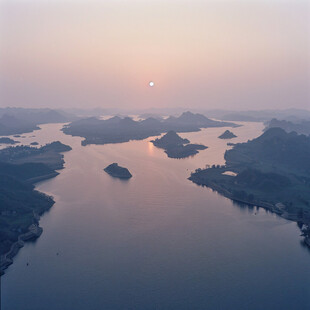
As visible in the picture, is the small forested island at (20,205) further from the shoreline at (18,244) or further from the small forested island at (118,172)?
the small forested island at (118,172)

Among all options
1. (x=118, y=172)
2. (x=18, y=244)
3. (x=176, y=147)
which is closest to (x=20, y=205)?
(x=18, y=244)

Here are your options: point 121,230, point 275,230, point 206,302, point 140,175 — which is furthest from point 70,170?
point 206,302

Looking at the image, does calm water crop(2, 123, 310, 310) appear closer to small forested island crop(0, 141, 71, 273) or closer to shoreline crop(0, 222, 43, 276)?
shoreline crop(0, 222, 43, 276)

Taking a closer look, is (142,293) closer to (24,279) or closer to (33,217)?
(24,279)

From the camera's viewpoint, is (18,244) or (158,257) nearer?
(158,257)

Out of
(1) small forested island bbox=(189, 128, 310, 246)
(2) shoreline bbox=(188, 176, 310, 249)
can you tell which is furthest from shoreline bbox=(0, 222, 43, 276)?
(1) small forested island bbox=(189, 128, 310, 246)

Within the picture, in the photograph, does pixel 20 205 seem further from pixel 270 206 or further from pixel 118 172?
pixel 270 206
